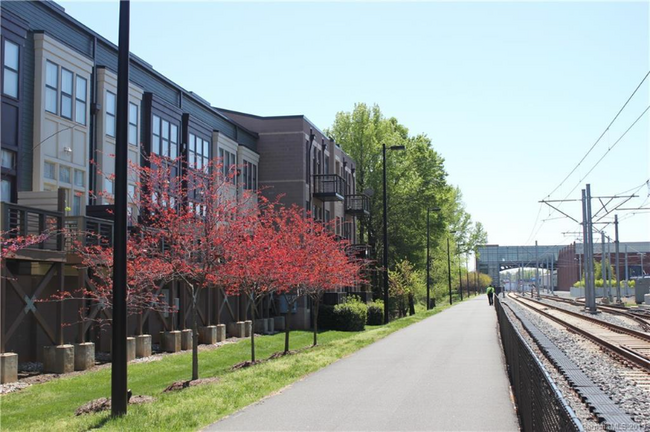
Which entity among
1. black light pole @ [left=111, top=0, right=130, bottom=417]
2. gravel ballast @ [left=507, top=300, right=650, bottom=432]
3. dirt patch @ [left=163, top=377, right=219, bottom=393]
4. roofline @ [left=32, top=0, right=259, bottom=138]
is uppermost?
roofline @ [left=32, top=0, right=259, bottom=138]

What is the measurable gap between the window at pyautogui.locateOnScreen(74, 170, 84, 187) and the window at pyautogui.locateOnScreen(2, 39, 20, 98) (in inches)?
151

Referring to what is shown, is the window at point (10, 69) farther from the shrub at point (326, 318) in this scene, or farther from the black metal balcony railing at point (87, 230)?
the shrub at point (326, 318)

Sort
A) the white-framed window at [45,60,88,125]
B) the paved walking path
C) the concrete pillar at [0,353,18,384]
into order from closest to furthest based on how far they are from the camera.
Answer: the paved walking path, the concrete pillar at [0,353,18,384], the white-framed window at [45,60,88,125]

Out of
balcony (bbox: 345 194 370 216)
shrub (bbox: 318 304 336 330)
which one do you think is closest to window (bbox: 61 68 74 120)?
shrub (bbox: 318 304 336 330)

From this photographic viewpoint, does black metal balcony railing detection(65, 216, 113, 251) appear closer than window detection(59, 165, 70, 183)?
Yes

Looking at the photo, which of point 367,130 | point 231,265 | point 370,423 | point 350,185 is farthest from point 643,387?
point 367,130

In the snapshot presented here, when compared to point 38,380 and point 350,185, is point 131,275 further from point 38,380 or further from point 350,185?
point 350,185

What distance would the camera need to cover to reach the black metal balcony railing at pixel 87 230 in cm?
2034

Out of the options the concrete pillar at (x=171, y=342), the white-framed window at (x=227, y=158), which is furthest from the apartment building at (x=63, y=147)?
the white-framed window at (x=227, y=158)

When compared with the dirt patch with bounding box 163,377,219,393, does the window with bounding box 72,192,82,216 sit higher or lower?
higher

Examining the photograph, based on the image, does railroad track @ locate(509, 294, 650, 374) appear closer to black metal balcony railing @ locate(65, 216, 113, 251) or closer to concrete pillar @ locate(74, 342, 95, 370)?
concrete pillar @ locate(74, 342, 95, 370)

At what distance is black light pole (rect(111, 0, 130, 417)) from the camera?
Answer: 11289mm

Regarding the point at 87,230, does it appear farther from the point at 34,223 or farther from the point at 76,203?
the point at 76,203

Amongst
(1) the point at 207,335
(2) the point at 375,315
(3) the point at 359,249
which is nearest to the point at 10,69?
(1) the point at 207,335
